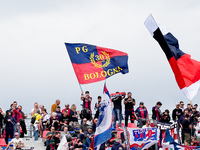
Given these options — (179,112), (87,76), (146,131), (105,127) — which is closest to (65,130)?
(87,76)

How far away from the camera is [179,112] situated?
96.0 ft

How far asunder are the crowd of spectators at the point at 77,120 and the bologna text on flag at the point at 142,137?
2590 mm

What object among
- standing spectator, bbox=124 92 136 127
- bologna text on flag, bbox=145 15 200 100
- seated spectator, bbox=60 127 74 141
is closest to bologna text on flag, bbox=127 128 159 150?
seated spectator, bbox=60 127 74 141

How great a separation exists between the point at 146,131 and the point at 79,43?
5891 millimetres

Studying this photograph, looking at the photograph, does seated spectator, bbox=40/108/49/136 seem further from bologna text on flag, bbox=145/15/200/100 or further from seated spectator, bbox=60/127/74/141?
bologna text on flag, bbox=145/15/200/100

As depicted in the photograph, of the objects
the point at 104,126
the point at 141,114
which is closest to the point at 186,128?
the point at 141,114

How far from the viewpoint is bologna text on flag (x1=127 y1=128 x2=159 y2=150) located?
23141mm

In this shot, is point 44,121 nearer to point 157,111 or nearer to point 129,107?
point 129,107

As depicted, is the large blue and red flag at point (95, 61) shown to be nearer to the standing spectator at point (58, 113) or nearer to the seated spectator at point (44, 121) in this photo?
the standing spectator at point (58, 113)

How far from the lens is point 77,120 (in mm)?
28766

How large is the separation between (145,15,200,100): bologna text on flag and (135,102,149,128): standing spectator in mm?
8884

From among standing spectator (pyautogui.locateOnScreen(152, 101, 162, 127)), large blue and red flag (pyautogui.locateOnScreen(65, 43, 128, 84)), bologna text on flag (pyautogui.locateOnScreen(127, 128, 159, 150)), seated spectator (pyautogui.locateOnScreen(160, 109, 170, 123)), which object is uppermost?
large blue and red flag (pyautogui.locateOnScreen(65, 43, 128, 84))

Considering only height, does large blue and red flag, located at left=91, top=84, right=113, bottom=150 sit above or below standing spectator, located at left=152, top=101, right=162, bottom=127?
below

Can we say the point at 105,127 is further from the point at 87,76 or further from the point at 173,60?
the point at 87,76
